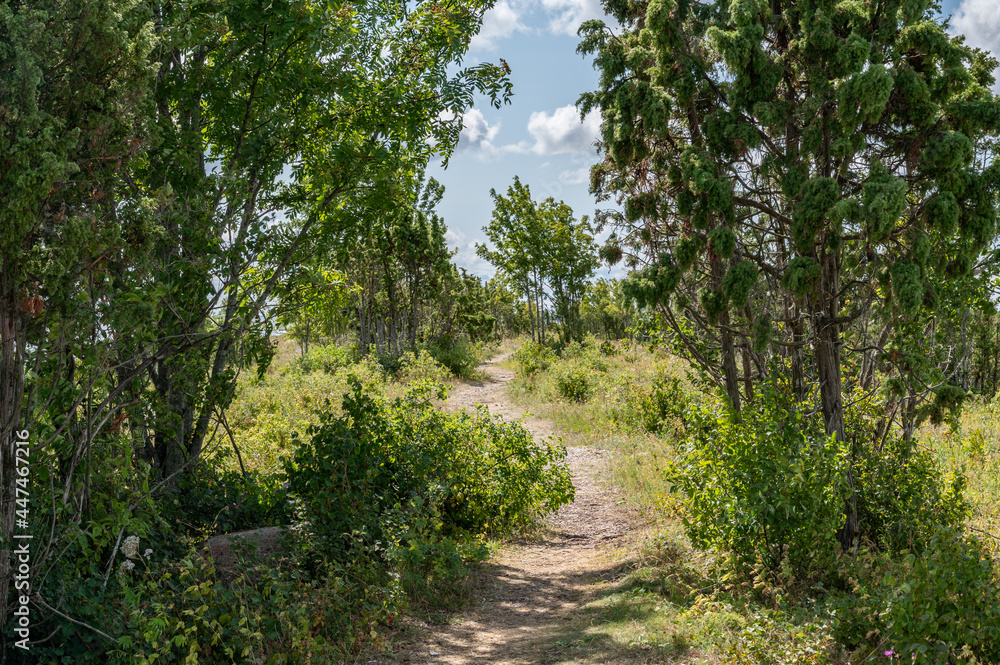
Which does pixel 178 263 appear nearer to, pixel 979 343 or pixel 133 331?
pixel 133 331

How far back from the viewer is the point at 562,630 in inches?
212

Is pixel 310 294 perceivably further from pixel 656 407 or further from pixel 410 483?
pixel 656 407

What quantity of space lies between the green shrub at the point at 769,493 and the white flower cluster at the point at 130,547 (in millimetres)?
4106

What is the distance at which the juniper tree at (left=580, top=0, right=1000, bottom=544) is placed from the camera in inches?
207

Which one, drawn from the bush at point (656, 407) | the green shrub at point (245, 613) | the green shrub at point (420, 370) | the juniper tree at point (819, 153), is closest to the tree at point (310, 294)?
the green shrub at point (245, 613)

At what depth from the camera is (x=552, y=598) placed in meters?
6.27

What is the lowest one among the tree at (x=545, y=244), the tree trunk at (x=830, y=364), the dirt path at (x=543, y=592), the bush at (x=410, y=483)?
the dirt path at (x=543, y=592)

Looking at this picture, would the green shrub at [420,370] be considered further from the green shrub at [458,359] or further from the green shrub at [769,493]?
the green shrub at [769,493]

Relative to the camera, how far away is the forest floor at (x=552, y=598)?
4.90 metres

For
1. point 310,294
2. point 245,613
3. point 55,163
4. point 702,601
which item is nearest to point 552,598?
point 702,601

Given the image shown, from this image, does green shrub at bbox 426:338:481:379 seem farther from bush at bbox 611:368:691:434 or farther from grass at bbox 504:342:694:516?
bush at bbox 611:368:691:434

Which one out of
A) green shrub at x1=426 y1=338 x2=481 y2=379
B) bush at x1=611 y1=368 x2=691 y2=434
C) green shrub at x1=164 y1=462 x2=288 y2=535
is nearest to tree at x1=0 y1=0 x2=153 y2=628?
green shrub at x1=164 y1=462 x2=288 y2=535

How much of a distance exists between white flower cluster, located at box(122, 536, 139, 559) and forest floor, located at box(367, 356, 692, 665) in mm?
1958

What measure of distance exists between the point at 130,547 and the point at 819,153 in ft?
20.4
